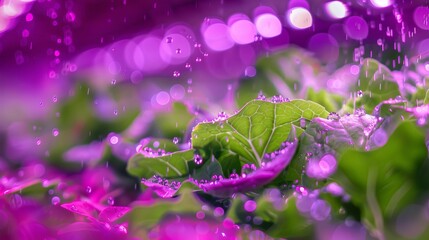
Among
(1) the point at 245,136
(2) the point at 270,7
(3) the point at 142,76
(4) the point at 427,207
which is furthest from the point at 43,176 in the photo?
(2) the point at 270,7

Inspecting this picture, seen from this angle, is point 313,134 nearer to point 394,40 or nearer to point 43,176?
point 43,176

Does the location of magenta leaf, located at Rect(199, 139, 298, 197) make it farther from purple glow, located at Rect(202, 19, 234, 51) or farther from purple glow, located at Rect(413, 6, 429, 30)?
purple glow, located at Rect(202, 19, 234, 51)

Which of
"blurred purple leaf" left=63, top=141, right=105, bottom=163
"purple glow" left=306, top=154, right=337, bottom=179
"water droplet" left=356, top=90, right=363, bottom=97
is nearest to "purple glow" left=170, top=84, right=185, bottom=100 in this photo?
"blurred purple leaf" left=63, top=141, right=105, bottom=163

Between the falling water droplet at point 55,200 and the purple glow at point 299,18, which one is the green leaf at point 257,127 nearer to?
the falling water droplet at point 55,200

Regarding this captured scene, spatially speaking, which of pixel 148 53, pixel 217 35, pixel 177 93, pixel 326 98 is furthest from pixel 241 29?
pixel 326 98

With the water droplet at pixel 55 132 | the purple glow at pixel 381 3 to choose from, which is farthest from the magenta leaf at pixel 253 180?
the purple glow at pixel 381 3
